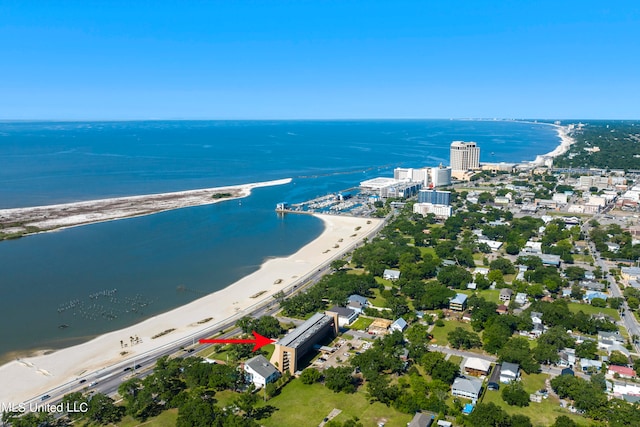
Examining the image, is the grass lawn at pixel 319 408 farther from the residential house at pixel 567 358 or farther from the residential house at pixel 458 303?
the residential house at pixel 458 303

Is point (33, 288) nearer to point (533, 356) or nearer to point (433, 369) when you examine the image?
point (433, 369)

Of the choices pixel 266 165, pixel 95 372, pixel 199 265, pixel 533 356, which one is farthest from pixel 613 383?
pixel 266 165

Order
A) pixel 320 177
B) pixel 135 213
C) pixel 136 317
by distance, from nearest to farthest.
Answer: pixel 136 317
pixel 135 213
pixel 320 177

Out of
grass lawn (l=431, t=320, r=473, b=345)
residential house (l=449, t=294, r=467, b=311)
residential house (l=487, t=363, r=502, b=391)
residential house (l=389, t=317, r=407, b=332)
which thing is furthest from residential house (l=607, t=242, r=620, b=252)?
residential house (l=487, t=363, r=502, b=391)

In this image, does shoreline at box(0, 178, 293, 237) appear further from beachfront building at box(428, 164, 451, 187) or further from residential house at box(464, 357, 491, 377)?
residential house at box(464, 357, 491, 377)

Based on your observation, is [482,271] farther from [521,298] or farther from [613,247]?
[613,247]
